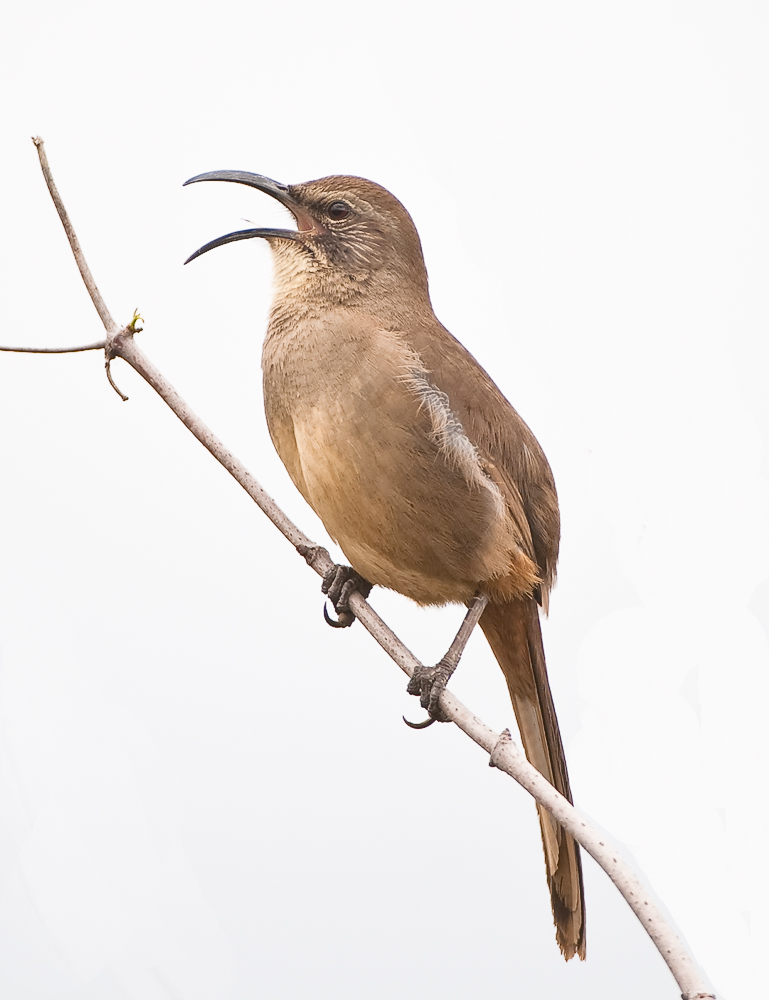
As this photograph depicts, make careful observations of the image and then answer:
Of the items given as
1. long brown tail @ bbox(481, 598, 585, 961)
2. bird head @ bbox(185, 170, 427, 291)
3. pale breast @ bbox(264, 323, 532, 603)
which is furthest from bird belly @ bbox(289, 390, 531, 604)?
bird head @ bbox(185, 170, 427, 291)

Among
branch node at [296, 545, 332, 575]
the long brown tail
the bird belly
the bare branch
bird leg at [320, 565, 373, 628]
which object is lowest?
the long brown tail

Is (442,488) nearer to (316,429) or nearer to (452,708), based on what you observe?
(316,429)

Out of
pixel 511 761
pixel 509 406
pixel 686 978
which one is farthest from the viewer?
pixel 509 406

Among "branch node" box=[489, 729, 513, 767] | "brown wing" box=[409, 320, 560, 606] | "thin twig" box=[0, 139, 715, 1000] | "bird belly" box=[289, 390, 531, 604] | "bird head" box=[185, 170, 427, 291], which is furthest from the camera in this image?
"bird head" box=[185, 170, 427, 291]

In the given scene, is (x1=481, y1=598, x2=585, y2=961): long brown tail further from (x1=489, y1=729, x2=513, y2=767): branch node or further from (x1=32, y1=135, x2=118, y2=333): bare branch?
(x1=32, y1=135, x2=118, y2=333): bare branch

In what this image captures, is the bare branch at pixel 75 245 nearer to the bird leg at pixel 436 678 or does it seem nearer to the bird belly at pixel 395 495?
the bird belly at pixel 395 495

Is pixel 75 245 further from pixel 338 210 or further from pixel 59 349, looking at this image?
pixel 338 210

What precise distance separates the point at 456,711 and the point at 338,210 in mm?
1159

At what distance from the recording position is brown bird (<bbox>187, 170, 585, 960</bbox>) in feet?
7.14

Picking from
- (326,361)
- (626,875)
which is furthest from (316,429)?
(626,875)

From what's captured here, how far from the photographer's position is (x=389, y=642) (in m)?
2.09

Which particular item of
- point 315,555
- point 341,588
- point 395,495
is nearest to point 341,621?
point 341,588

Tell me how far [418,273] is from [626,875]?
143cm

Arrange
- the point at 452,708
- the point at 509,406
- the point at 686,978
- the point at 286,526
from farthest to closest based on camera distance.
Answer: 1. the point at 509,406
2. the point at 286,526
3. the point at 452,708
4. the point at 686,978
